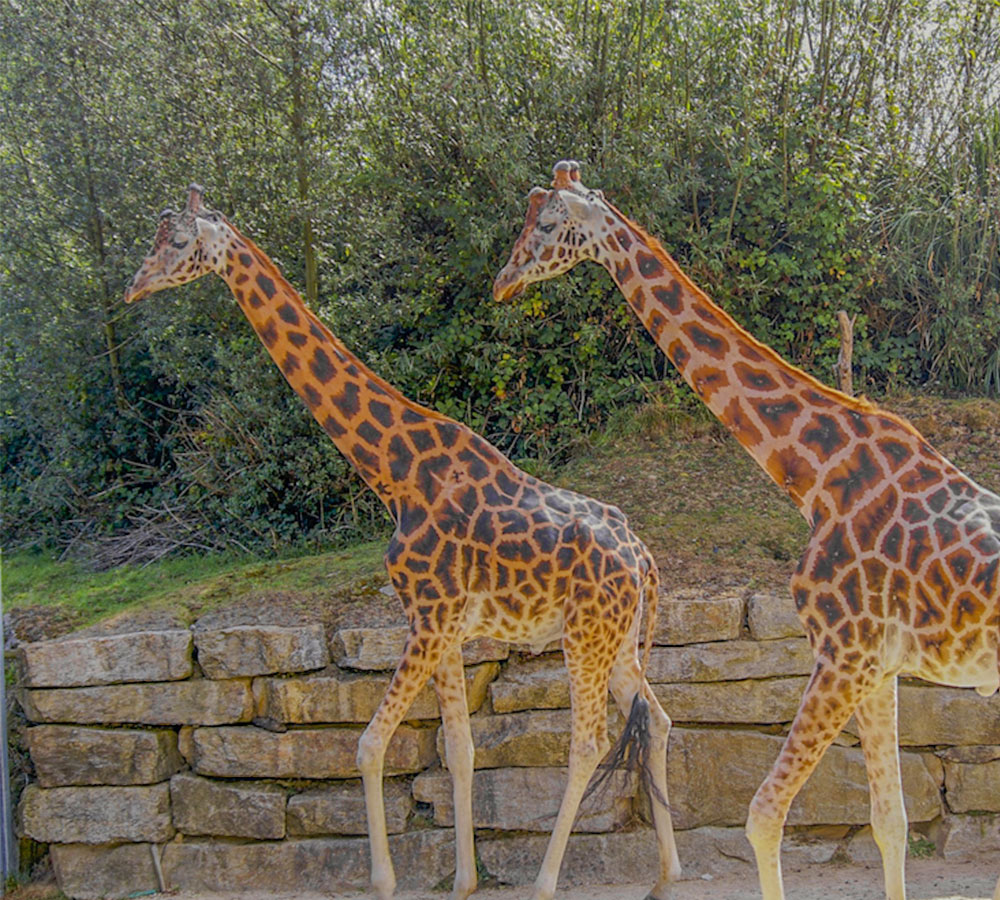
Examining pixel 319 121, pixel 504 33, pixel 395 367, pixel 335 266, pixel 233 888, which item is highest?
pixel 504 33

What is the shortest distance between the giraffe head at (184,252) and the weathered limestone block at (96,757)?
243 cm

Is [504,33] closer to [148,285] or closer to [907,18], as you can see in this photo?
[907,18]

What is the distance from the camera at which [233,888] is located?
5602 millimetres

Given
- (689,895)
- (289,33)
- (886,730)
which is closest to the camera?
(886,730)

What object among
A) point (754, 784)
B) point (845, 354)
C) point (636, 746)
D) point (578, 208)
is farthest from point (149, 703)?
point (845, 354)

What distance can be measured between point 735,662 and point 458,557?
1.89m

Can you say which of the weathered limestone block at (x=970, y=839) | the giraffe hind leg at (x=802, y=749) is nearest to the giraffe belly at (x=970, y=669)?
the giraffe hind leg at (x=802, y=749)

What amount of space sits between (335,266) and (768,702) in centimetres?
469

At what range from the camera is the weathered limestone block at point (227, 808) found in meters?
5.64

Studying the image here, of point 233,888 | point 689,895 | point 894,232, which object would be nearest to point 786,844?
point 689,895

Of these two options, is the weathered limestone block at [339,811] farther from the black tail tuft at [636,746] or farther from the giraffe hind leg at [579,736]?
the black tail tuft at [636,746]

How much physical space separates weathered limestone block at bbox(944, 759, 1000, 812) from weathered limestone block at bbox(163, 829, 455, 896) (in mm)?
2571

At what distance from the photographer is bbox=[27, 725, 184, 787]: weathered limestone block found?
Answer: 5.75 metres

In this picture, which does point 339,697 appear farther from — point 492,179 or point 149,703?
point 492,179
